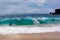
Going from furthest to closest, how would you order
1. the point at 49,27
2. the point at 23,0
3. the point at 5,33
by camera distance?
the point at 49,27
the point at 23,0
the point at 5,33

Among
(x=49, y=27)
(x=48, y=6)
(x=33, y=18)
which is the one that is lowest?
(x=49, y=27)

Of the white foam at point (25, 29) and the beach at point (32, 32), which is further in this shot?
the white foam at point (25, 29)

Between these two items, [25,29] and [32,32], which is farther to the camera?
[25,29]

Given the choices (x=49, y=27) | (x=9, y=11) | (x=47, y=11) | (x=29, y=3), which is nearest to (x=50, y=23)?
(x=49, y=27)

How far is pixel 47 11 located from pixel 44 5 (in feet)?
0.45

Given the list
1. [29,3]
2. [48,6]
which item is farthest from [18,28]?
[48,6]

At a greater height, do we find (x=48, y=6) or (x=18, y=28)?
(x=48, y=6)

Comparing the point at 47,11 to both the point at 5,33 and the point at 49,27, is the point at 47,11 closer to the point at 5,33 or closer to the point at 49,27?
the point at 49,27

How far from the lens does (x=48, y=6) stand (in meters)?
3.18

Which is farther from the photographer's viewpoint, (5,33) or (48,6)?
(48,6)

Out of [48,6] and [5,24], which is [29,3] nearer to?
[48,6]

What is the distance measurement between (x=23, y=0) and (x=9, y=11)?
0.35 meters

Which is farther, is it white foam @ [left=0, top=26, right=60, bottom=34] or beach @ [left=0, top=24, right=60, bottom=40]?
white foam @ [left=0, top=26, right=60, bottom=34]

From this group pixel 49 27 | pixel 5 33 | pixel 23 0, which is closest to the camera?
pixel 5 33
